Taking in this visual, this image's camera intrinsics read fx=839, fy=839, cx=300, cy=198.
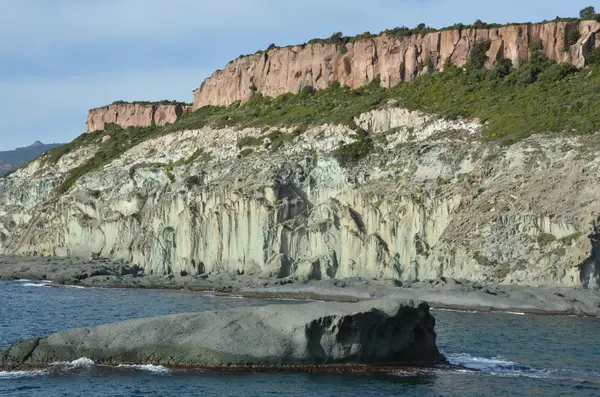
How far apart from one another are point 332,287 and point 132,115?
245 ft

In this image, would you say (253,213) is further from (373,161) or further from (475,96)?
(475,96)

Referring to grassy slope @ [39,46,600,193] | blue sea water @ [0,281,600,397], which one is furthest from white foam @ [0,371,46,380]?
grassy slope @ [39,46,600,193]

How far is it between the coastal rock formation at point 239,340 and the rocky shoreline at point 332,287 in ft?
37.8

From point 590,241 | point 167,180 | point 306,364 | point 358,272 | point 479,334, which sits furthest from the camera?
point 167,180

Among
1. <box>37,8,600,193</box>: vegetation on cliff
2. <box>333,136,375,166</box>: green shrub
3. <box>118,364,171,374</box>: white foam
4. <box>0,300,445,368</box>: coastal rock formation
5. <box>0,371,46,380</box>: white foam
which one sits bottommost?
<box>0,371,46,380</box>: white foam

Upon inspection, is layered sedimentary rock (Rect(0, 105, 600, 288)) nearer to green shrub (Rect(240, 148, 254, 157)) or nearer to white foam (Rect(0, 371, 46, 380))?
green shrub (Rect(240, 148, 254, 157))

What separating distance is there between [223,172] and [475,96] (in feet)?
88.8

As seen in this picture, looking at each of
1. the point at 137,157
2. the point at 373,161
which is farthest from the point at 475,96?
the point at 137,157

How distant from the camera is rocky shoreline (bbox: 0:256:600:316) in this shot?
5341 cm

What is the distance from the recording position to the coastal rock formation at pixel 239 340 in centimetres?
3175

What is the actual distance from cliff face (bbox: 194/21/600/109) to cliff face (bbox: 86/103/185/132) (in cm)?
493

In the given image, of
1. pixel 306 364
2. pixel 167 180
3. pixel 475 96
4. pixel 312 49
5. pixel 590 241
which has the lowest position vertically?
pixel 306 364

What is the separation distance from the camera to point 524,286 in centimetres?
5819

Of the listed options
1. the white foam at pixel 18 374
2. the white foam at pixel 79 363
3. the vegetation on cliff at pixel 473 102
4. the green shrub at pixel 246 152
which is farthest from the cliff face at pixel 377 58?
the white foam at pixel 18 374
